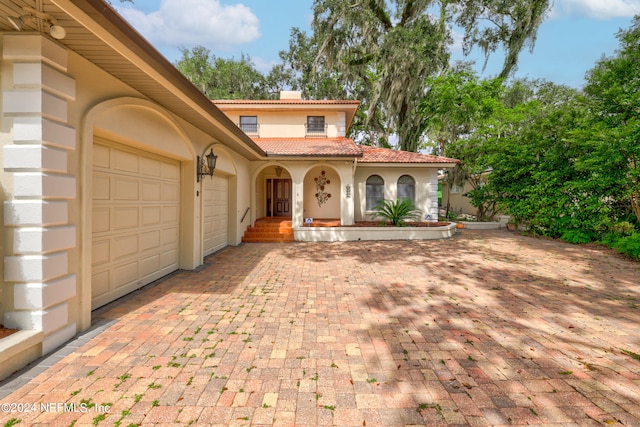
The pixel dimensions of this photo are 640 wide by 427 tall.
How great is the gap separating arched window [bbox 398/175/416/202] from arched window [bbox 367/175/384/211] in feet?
2.94

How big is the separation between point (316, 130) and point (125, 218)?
36.7ft

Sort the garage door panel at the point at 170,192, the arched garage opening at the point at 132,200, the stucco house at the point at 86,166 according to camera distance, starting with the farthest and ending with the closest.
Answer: the garage door panel at the point at 170,192
the arched garage opening at the point at 132,200
the stucco house at the point at 86,166

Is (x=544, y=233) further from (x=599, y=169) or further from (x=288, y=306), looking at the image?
(x=288, y=306)

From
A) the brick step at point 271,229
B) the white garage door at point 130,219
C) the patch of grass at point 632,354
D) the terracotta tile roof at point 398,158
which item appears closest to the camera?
the patch of grass at point 632,354

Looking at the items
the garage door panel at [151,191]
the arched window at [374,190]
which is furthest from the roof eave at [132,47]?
the arched window at [374,190]

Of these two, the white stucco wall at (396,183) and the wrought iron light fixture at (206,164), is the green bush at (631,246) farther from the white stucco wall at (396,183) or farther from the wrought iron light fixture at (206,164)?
the wrought iron light fixture at (206,164)

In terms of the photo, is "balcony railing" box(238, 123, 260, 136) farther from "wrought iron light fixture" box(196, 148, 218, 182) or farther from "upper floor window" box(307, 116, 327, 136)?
"wrought iron light fixture" box(196, 148, 218, 182)

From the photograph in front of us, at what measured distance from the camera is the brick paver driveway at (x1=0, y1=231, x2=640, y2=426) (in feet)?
6.98

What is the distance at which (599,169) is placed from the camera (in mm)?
8547

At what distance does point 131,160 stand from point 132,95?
42.6 inches

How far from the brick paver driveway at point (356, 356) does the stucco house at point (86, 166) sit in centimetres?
56

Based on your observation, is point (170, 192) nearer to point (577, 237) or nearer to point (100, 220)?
point (100, 220)

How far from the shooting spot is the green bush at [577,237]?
9.66 meters

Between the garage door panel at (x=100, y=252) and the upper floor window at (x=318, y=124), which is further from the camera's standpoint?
the upper floor window at (x=318, y=124)
